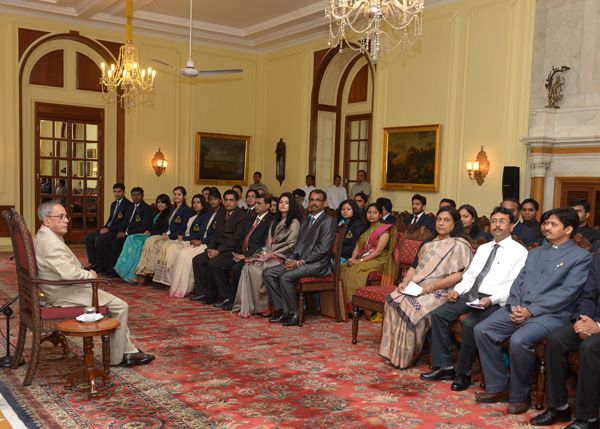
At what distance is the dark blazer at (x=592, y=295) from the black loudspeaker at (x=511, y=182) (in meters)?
5.37

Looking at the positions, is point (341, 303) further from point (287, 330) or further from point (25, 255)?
point (25, 255)

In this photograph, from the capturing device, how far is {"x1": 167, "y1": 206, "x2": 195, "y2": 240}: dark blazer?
29.8 feet

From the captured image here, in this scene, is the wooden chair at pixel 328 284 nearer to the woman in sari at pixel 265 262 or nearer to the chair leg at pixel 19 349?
the woman in sari at pixel 265 262

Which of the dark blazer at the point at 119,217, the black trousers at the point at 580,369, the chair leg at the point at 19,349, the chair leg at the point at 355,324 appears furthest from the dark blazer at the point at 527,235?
the dark blazer at the point at 119,217

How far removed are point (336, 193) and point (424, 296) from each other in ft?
27.5

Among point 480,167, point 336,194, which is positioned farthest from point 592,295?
point 336,194

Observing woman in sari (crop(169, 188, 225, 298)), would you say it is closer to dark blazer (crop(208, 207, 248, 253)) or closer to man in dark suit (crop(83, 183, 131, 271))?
dark blazer (crop(208, 207, 248, 253))

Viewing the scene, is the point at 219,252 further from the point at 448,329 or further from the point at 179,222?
the point at 448,329

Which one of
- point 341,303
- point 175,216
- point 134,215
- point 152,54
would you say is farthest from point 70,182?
point 341,303

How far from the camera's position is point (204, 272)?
793 cm

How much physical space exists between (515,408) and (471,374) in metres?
0.90

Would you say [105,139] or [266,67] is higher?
[266,67]

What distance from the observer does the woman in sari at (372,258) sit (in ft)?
22.8

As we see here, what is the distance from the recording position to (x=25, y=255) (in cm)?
448
